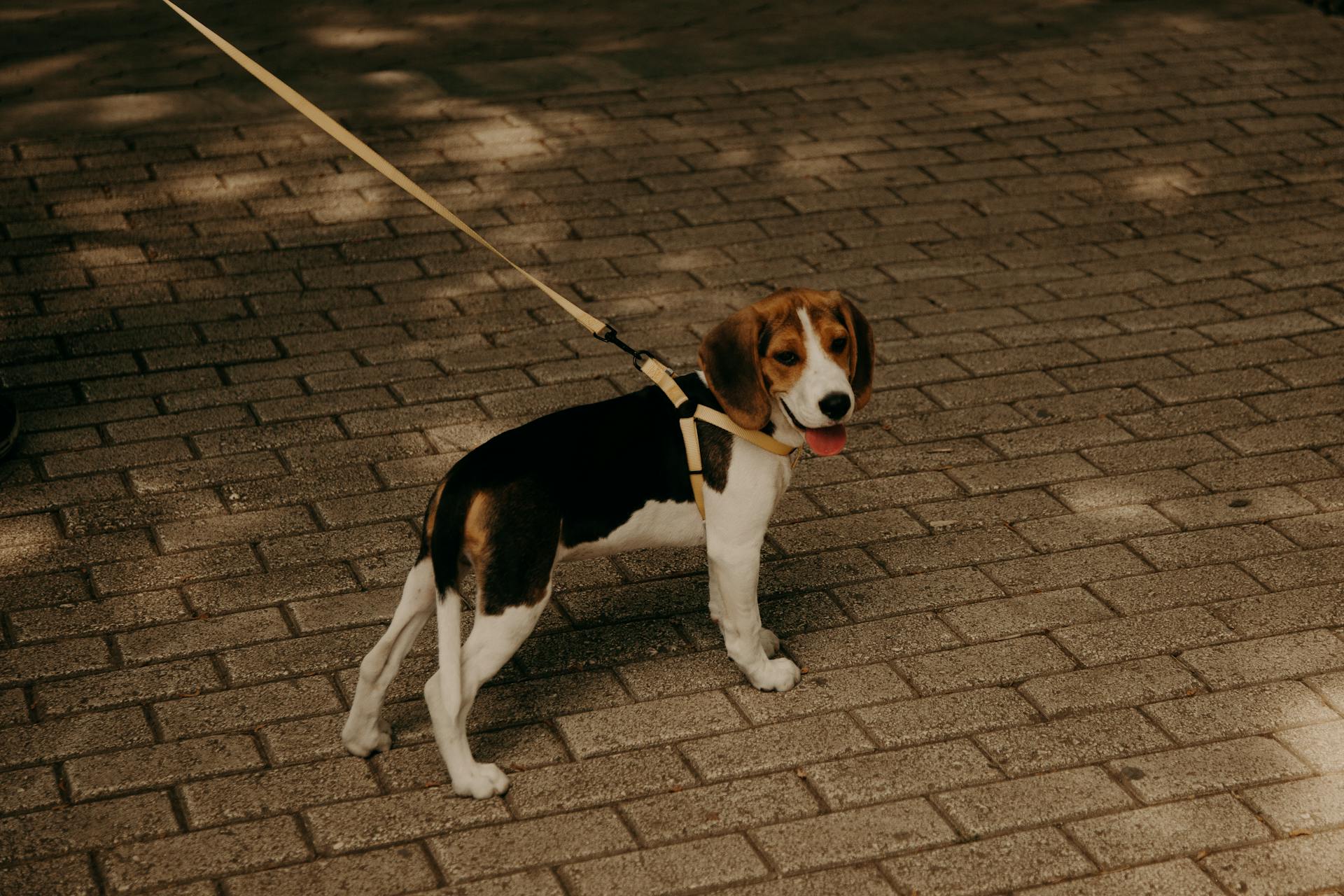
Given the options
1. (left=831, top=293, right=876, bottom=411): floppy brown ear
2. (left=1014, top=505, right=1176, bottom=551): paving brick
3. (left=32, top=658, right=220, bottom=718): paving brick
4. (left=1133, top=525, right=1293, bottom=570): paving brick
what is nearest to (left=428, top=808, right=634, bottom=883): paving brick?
(left=32, top=658, right=220, bottom=718): paving brick

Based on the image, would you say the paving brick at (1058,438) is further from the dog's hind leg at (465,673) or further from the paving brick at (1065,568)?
the dog's hind leg at (465,673)

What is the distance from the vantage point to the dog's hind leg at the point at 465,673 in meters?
3.69

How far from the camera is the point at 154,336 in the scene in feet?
20.5

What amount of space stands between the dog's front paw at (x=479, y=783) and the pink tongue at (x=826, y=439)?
1130 millimetres

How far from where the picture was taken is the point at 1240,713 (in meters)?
4.16

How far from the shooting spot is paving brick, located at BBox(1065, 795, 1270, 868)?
11.9 ft

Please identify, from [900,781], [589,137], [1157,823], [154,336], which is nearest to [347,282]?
[154,336]

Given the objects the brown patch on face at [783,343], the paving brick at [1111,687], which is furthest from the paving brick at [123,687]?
the paving brick at [1111,687]

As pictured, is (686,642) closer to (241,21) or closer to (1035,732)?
(1035,732)

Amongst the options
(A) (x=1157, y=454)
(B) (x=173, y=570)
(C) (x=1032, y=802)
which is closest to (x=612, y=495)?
(C) (x=1032, y=802)

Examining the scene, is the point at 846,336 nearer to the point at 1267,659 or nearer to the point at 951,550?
the point at 951,550

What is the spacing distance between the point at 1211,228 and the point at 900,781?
175 inches

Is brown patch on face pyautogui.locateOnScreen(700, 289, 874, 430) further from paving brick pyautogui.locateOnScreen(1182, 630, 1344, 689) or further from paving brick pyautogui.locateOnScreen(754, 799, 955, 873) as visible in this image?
paving brick pyautogui.locateOnScreen(1182, 630, 1344, 689)

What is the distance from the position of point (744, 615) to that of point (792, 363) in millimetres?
719
